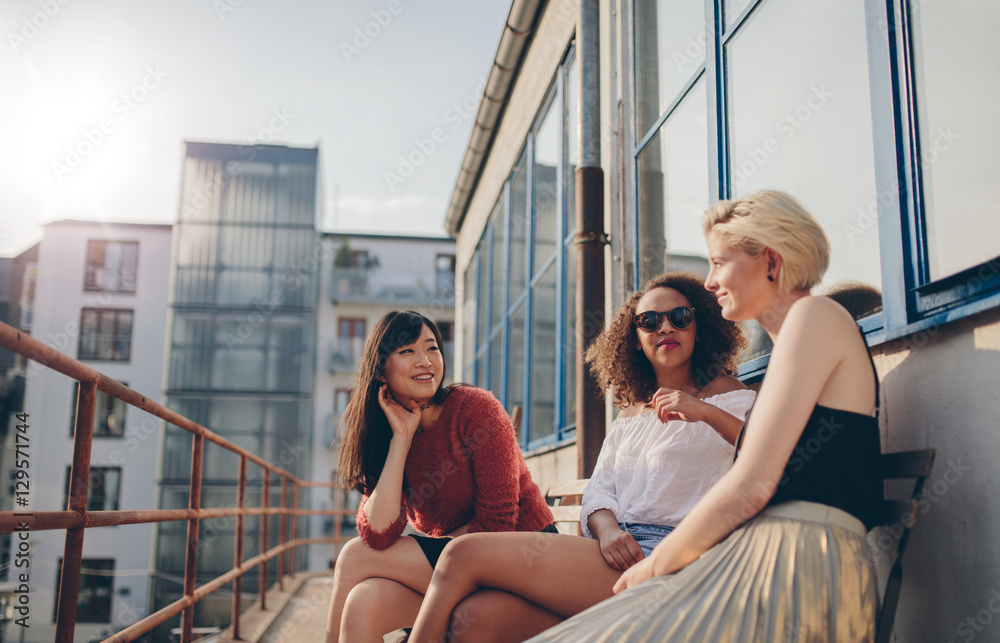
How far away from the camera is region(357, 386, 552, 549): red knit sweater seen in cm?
236

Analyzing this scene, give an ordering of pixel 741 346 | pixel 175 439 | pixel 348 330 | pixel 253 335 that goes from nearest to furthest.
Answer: pixel 741 346, pixel 175 439, pixel 253 335, pixel 348 330

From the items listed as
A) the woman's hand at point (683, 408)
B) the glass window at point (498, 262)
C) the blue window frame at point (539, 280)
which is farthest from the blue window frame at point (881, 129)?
the glass window at point (498, 262)

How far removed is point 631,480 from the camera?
208 centimetres

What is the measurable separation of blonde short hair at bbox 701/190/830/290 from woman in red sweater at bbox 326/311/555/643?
111cm

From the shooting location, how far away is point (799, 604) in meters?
1.28

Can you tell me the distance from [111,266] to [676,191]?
2847 cm

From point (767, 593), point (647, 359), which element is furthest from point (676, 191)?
point (767, 593)

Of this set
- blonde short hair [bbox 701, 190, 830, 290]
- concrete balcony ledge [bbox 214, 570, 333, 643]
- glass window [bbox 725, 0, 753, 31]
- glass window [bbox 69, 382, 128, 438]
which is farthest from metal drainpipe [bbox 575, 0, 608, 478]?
glass window [bbox 69, 382, 128, 438]

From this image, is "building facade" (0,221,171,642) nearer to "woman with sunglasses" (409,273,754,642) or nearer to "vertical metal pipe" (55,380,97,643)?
"vertical metal pipe" (55,380,97,643)

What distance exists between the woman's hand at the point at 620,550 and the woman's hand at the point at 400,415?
84cm

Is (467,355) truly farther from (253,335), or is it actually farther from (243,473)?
Answer: (253,335)

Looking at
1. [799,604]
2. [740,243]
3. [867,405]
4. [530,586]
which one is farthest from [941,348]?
[530,586]

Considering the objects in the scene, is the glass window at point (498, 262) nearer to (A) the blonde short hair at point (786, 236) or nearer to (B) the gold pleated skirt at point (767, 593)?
(A) the blonde short hair at point (786, 236)

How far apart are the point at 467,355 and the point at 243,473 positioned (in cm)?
602
